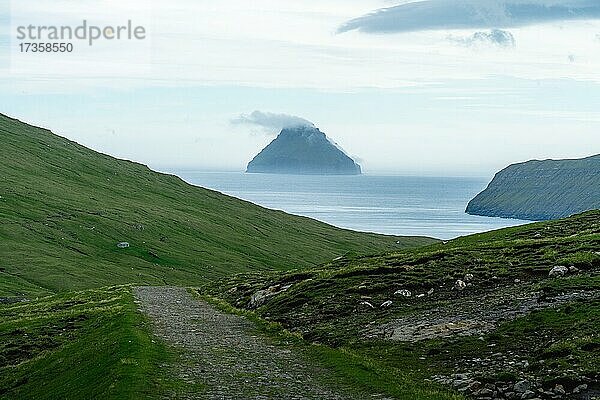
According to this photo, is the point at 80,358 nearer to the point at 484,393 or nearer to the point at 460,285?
the point at 484,393

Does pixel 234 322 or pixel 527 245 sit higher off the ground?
pixel 527 245

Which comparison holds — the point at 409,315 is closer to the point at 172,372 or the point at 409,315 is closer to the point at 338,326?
the point at 338,326

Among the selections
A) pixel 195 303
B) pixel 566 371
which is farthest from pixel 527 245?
pixel 566 371

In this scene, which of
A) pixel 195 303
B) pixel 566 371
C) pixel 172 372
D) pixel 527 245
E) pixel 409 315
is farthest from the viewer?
pixel 195 303

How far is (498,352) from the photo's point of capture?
29.4 m

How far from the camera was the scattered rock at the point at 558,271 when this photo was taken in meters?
43.4

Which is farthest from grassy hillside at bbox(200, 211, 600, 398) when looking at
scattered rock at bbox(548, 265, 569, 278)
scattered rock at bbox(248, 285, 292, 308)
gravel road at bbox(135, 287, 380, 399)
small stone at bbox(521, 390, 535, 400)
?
gravel road at bbox(135, 287, 380, 399)

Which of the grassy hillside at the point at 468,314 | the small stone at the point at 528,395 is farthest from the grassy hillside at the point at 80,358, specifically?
the small stone at the point at 528,395

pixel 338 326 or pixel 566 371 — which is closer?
pixel 566 371

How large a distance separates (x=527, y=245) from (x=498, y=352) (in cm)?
3126

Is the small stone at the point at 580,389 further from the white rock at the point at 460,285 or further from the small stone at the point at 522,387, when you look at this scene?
the white rock at the point at 460,285

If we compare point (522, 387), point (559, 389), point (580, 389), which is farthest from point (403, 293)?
point (580, 389)

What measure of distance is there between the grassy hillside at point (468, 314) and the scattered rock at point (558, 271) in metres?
0.26

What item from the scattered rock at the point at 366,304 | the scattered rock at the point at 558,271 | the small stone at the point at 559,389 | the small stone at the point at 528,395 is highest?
the scattered rock at the point at 558,271
